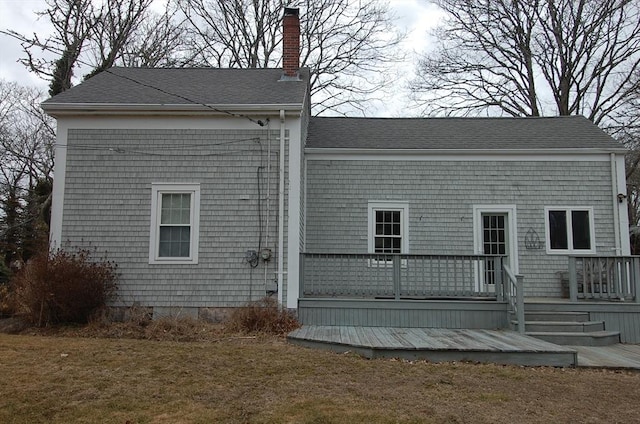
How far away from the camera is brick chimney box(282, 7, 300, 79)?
11.1 m

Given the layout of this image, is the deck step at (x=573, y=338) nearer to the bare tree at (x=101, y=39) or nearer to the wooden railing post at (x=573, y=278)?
the wooden railing post at (x=573, y=278)

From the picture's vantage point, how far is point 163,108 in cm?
920

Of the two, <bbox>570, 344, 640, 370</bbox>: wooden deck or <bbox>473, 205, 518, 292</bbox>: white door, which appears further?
<bbox>473, 205, 518, 292</bbox>: white door

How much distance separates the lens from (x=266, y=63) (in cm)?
2297

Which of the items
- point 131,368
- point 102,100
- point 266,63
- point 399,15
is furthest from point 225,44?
point 131,368

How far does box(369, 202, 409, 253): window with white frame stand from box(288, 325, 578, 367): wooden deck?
3179 mm

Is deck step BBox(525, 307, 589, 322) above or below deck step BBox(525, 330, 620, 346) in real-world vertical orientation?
above

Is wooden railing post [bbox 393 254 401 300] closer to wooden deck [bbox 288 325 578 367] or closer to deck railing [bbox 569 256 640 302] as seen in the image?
wooden deck [bbox 288 325 578 367]

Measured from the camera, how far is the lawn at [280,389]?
421cm

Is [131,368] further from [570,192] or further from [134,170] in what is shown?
[570,192]

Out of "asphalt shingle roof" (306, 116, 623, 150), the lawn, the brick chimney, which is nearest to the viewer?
the lawn

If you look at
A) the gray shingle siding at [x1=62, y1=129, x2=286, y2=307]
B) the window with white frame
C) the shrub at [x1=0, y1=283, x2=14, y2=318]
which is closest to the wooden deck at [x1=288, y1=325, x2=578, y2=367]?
the gray shingle siding at [x1=62, y1=129, x2=286, y2=307]

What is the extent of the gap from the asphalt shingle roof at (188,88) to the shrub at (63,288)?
3.07 metres

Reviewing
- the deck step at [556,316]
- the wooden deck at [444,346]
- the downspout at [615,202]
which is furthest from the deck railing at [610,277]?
the downspout at [615,202]
